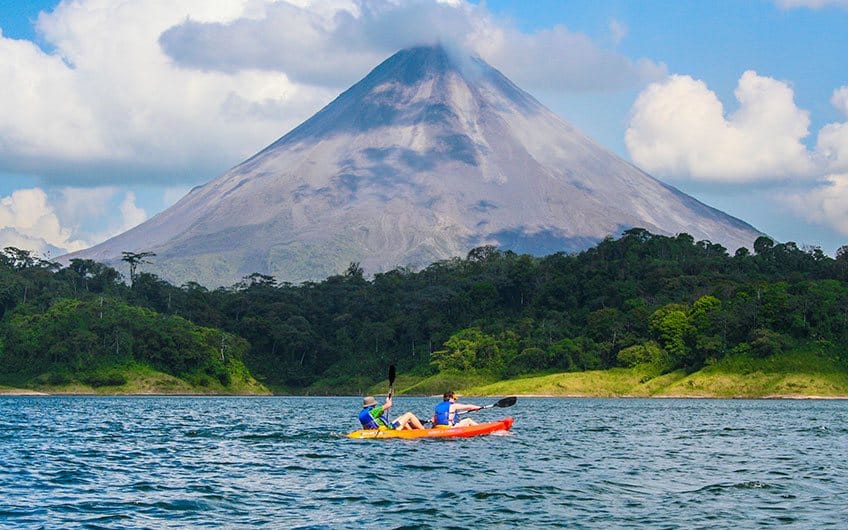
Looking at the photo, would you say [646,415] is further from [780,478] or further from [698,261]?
[698,261]

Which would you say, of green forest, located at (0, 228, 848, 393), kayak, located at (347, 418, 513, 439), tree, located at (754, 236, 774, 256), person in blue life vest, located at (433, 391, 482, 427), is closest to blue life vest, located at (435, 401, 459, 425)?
person in blue life vest, located at (433, 391, 482, 427)

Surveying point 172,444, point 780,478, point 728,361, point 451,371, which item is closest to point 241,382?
point 451,371

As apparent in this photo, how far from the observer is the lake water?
24.5 meters

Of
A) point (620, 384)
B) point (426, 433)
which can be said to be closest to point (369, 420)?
point (426, 433)

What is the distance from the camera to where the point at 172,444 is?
4272cm

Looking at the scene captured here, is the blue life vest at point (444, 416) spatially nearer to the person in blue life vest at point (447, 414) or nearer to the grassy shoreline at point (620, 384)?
the person in blue life vest at point (447, 414)

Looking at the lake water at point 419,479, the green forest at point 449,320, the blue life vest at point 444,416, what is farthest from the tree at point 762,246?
the blue life vest at point 444,416

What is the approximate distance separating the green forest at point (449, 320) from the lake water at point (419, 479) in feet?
231

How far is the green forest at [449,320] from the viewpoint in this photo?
12275 cm

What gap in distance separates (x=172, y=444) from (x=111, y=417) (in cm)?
2424

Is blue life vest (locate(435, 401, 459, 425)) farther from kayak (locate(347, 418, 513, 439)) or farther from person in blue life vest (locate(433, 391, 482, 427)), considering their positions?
kayak (locate(347, 418, 513, 439))

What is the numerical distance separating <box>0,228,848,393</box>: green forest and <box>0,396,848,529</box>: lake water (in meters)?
70.3

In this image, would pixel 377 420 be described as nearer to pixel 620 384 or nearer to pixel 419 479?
pixel 419 479

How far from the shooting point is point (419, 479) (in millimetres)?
31375
